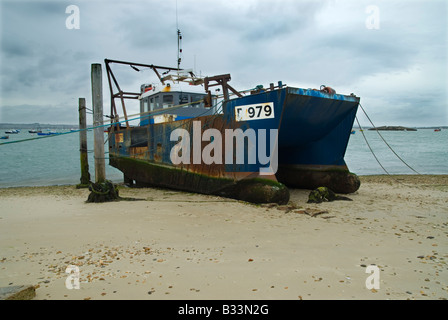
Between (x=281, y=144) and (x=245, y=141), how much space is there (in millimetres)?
1957

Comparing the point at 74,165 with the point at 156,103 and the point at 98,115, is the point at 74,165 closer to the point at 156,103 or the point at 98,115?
the point at 156,103

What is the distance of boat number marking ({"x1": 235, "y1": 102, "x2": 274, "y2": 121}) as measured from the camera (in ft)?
23.5

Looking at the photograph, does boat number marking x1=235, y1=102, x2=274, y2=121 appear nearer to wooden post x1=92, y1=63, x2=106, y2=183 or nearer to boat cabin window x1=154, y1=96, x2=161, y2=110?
wooden post x1=92, y1=63, x2=106, y2=183

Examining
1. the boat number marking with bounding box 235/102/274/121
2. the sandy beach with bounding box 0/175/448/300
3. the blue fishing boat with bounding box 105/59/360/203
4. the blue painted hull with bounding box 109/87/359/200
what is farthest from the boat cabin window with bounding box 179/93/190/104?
the sandy beach with bounding box 0/175/448/300

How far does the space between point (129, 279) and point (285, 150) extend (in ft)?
26.3

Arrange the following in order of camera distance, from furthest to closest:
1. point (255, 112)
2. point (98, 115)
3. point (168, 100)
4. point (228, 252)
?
1. point (168, 100)
2. point (98, 115)
3. point (255, 112)
4. point (228, 252)

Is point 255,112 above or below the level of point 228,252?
above

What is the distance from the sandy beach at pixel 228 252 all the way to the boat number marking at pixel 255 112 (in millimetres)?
2092

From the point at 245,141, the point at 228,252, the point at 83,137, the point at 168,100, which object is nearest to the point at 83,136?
the point at 83,137

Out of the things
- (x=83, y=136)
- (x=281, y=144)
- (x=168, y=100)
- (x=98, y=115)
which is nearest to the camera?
(x=281, y=144)

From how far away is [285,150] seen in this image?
1046 centimetres

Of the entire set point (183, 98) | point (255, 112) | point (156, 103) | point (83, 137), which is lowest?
point (83, 137)

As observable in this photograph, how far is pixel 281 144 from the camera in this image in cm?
909

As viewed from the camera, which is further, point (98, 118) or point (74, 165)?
point (74, 165)
